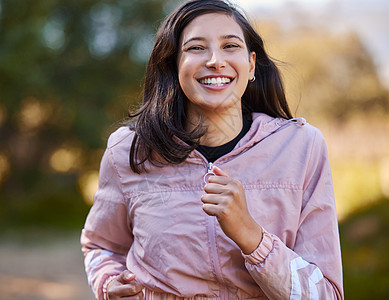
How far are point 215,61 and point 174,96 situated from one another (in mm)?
239

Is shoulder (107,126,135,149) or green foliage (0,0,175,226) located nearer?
shoulder (107,126,135,149)

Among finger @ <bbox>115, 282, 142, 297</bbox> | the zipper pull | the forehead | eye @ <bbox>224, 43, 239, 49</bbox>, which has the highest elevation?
the forehead

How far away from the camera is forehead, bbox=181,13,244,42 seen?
167 cm

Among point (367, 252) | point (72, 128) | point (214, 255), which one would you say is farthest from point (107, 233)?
point (72, 128)

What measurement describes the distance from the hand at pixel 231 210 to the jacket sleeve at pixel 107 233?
499 mm

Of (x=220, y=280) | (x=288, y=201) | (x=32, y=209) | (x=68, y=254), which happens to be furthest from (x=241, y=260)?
(x=32, y=209)

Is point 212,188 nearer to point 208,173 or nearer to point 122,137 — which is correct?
point 208,173

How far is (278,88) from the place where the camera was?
190 cm

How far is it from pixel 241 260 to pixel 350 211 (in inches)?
215

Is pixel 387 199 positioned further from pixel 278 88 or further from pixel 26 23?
pixel 26 23

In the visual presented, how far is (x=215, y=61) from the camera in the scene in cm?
162

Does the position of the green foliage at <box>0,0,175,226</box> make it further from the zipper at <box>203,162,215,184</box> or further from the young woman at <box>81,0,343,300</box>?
the zipper at <box>203,162,215,184</box>

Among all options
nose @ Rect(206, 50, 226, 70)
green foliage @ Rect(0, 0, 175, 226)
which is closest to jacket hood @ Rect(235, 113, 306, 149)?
nose @ Rect(206, 50, 226, 70)

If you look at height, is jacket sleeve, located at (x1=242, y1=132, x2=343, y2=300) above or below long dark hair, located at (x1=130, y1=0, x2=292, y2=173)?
below
